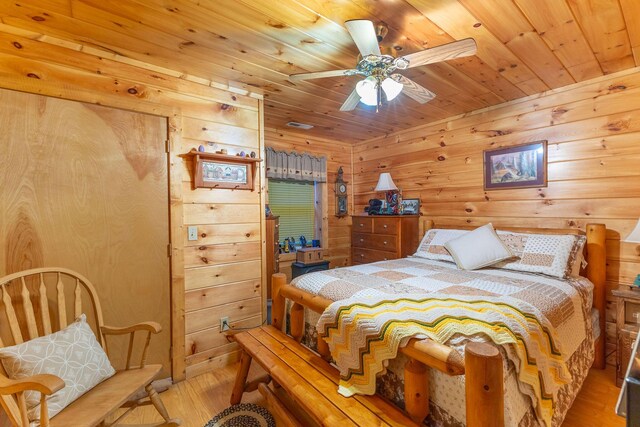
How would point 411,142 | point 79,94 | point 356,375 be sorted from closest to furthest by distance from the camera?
point 356,375 → point 79,94 → point 411,142

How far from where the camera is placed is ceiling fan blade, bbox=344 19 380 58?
140cm

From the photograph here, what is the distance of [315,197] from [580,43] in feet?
10.4

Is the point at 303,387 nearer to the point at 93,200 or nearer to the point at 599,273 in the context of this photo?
the point at 93,200

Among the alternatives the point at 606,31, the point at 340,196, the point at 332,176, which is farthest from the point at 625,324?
the point at 332,176

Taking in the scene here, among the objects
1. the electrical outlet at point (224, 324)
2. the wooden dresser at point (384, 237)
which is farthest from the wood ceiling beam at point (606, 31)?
the electrical outlet at point (224, 324)

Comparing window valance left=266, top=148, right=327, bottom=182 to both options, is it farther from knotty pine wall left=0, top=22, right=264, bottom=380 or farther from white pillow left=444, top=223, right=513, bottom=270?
white pillow left=444, top=223, right=513, bottom=270

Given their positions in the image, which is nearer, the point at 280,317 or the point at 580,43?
the point at 580,43

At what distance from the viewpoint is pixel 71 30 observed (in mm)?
1751

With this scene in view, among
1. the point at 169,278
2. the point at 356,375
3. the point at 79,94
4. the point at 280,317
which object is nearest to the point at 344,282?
the point at 280,317

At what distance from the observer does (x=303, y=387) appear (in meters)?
1.40

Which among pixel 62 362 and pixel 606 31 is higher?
pixel 606 31

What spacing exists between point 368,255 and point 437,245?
1015 mm

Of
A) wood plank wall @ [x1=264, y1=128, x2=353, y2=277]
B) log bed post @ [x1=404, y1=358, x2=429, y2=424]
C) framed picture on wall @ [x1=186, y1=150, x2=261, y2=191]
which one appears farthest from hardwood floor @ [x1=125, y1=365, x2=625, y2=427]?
wood plank wall @ [x1=264, y1=128, x2=353, y2=277]

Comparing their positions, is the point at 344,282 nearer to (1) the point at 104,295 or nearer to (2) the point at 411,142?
(1) the point at 104,295
